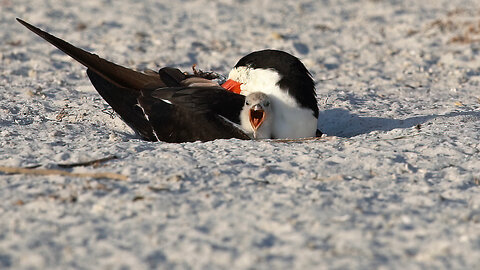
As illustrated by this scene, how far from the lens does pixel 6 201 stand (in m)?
3.07

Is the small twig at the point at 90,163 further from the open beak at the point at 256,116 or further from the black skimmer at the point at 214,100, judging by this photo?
the open beak at the point at 256,116

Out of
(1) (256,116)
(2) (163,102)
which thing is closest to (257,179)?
(1) (256,116)

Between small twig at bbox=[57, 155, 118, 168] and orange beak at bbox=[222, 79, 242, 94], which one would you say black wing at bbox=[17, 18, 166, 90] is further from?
small twig at bbox=[57, 155, 118, 168]

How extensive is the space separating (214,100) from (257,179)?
894mm

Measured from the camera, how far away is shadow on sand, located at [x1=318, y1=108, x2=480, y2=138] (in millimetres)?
4621

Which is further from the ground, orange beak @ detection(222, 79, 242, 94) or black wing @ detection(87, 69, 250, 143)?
orange beak @ detection(222, 79, 242, 94)

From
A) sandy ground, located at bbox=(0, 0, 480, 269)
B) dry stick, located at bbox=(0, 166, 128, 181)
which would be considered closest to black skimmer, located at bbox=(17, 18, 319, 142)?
sandy ground, located at bbox=(0, 0, 480, 269)

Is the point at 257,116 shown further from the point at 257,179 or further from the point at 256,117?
the point at 257,179

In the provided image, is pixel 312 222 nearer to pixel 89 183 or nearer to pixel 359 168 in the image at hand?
pixel 359 168

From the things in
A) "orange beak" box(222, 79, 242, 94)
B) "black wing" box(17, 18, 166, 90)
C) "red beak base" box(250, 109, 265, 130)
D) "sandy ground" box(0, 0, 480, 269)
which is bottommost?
"sandy ground" box(0, 0, 480, 269)

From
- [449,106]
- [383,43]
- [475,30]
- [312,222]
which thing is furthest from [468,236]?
[475,30]

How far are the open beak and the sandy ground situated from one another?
183 mm

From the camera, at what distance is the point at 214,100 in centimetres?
412

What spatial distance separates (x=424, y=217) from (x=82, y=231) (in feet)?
4.36
